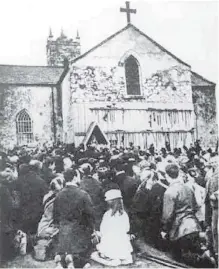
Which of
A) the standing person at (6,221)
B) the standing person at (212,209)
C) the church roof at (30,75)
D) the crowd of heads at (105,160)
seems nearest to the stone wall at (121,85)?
the church roof at (30,75)

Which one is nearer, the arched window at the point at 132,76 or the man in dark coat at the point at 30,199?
the man in dark coat at the point at 30,199

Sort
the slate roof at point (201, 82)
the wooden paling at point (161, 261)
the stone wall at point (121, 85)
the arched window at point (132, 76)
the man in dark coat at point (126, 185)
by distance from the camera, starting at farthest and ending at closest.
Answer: the slate roof at point (201, 82) < the arched window at point (132, 76) < the stone wall at point (121, 85) < the man in dark coat at point (126, 185) < the wooden paling at point (161, 261)

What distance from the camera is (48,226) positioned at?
214 inches

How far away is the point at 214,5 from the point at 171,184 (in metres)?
2.68

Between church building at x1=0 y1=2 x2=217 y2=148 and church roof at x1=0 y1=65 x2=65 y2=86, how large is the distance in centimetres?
1

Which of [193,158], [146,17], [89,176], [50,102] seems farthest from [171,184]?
[146,17]

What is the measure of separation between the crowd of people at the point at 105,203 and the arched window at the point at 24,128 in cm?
16

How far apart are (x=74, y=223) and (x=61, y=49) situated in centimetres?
251

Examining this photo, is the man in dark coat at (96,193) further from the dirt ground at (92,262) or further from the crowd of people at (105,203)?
the dirt ground at (92,262)

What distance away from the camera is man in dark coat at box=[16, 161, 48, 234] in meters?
5.43

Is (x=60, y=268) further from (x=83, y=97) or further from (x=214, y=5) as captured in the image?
(x=214, y=5)

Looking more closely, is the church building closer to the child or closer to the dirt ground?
the child

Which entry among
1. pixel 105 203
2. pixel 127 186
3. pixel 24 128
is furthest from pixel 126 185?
pixel 24 128

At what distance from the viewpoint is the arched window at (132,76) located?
6.20 metres
